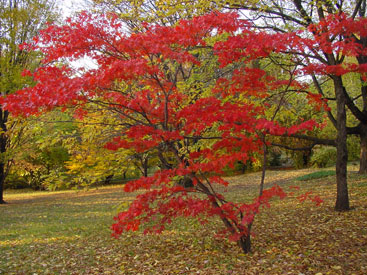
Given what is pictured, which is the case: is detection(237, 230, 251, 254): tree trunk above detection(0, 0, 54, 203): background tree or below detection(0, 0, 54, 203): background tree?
below

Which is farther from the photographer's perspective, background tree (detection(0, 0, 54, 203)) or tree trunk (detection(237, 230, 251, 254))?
background tree (detection(0, 0, 54, 203))

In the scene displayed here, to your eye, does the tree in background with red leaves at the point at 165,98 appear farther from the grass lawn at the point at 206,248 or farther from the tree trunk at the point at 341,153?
the tree trunk at the point at 341,153

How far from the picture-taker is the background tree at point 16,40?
12.1 m

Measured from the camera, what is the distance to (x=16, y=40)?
1319 centimetres

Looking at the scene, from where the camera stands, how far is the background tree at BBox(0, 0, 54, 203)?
475 inches

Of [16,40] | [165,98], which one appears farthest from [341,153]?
[16,40]

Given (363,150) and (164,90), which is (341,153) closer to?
(164,90)

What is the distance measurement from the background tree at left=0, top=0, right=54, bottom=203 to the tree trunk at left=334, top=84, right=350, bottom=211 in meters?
10.6

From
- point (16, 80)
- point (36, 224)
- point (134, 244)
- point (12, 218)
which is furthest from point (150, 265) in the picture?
point (16, 80)

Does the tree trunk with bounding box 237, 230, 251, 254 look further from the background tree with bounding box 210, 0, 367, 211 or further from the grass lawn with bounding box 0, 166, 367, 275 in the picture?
the background tree with bounding box 210, 0, 367, 211

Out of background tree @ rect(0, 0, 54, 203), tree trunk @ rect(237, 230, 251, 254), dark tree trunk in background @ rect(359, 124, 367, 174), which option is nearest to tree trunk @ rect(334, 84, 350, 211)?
dark tree trunk in background @ rect(359, 124, 367, 174)

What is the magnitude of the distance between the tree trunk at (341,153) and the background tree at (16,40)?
10.6m

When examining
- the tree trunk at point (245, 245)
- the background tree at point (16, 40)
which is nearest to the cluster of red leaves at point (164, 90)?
the tree trunk at point (245, 245)

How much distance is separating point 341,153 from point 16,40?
13.0 meters
